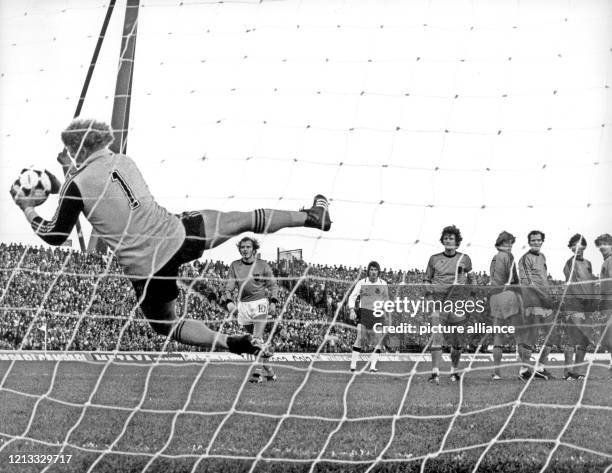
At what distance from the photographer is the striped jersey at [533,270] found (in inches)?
280

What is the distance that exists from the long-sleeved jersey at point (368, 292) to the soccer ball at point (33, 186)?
489 centimetres

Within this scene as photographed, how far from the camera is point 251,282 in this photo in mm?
7707

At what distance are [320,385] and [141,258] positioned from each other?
4083 millimetres

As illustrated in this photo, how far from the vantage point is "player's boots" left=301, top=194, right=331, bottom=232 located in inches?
156

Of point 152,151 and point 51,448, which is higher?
point 152,151

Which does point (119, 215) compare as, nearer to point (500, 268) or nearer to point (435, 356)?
point (500, 268)

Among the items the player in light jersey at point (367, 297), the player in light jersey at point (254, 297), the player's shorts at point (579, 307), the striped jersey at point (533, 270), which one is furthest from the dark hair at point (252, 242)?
the player's shorts at point (579, 307)

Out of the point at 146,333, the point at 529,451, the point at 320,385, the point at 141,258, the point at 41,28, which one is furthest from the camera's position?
the point at 146,333

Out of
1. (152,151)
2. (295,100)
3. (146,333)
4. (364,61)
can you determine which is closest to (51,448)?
(152,151)

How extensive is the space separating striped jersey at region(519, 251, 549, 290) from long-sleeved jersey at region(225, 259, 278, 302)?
221 cm

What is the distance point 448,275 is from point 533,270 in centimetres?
110

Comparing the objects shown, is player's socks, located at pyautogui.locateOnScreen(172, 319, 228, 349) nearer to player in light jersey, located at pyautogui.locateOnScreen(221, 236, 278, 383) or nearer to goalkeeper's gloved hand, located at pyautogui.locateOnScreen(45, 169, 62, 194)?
goalkeeper's gloved hand, located at pyautogui.locateOnScreen(45, 169, 62, 194)

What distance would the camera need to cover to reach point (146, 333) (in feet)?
44.1

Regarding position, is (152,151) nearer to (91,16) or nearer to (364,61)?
(91,16)
